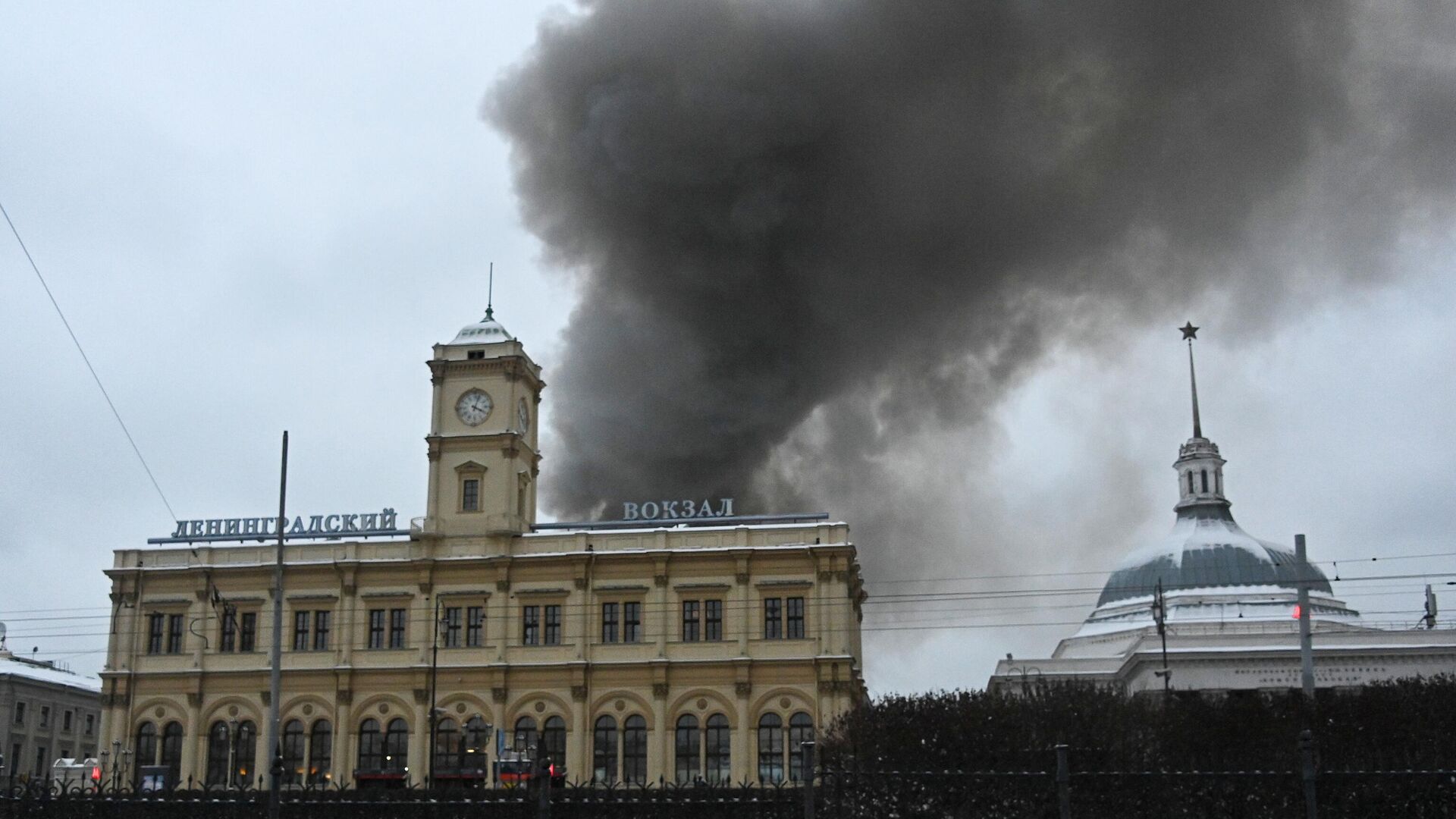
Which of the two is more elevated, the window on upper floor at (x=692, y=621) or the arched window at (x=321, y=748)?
the window on upper floor at (x=692, y=621)

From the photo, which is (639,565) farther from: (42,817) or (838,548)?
(42,817)

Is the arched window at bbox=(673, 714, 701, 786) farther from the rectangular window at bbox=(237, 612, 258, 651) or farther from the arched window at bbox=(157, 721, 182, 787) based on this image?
the arched window at bbox=(157, 721, 182, 787)

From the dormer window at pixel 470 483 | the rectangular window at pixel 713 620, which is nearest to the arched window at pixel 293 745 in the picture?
the dormer window at pixel 470 483

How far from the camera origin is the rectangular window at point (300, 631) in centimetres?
6812

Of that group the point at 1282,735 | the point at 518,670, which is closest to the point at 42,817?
the point at 1282,735

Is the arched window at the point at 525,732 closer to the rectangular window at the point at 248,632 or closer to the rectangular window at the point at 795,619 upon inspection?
the rectangular window at the point at 795,619

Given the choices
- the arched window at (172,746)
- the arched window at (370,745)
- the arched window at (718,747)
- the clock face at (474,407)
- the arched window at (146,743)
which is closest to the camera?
the arched window at (718,747)

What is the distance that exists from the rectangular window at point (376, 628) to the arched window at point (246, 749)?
6340 mm

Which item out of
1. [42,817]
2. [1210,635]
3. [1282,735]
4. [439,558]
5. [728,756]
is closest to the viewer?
[42,817]

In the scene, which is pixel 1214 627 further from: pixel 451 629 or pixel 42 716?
pixel 42 716

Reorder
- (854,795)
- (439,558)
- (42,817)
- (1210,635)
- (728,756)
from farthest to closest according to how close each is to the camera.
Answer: (1210,635) < (439,558) < (728,756) < (42,817) < (854,795)

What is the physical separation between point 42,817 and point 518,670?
4103 cm

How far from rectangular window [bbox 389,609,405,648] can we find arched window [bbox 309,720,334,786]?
443cm

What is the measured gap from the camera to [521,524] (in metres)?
70.2
